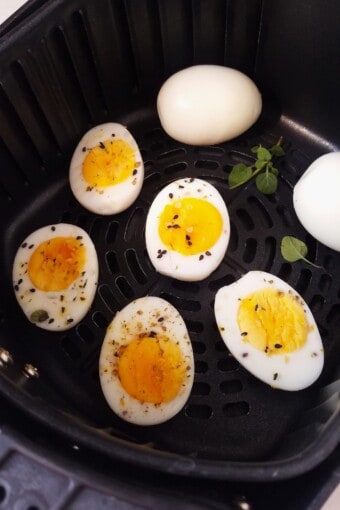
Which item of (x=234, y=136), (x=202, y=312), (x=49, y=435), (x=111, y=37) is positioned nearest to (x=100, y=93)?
(x=111, y=37)

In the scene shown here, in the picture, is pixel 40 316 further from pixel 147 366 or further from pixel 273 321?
pixel 273 321

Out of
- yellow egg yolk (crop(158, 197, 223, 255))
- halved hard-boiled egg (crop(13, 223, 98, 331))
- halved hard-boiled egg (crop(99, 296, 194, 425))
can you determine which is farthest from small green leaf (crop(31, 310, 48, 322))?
yellow egg yolk (crop(158, 197, 223, 255))

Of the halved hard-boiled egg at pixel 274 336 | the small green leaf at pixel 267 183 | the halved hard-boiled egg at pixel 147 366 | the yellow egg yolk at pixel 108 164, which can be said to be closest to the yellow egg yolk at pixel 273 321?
the halved hard-boiled egg at pixel 274 336

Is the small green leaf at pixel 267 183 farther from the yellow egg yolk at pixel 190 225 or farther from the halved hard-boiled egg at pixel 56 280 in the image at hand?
the halved hard-boiled egg at pixel 56 280

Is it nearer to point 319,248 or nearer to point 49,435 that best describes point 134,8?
point 319,248

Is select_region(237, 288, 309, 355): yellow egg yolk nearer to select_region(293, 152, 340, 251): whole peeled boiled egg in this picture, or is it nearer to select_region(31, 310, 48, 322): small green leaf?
select_region(293, 152, 340, 251): whole peeled boiled egg
